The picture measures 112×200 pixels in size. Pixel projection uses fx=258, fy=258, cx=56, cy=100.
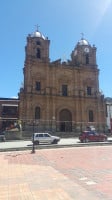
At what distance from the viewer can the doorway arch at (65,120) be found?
51.1 meters

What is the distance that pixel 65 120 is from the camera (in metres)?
51.5

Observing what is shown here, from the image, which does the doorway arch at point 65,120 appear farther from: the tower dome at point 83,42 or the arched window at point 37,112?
the tower dome at point 83,42

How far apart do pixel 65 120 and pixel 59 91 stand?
5.96 metres

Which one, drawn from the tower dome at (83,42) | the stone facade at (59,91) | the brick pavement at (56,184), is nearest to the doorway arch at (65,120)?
the stone facade at (59,91)

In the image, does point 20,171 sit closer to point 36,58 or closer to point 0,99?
point 36,58

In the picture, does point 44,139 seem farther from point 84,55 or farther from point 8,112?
point 84,55

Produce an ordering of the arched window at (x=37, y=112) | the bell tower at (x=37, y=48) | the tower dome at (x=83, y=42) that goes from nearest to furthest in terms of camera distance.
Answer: the arched window at (x=37, y=112), the bell tower at (x=37, y=48), the tower dome at (x=83, y=42)

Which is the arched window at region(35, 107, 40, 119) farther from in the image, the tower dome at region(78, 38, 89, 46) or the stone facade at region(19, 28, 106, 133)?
the tower dome at region(78, 38, 89, 46)

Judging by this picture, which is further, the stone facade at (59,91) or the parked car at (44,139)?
the stone facade at (59,91)

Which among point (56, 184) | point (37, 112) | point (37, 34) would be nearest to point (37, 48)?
point (37, 34)

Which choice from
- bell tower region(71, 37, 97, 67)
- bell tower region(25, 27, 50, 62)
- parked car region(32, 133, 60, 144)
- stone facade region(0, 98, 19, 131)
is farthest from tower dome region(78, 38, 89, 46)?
parked car region(32, 133, 60, 144)

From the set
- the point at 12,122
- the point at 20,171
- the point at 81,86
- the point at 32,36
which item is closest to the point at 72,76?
the point at 81,86

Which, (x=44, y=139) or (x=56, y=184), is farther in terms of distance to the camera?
(x=44, y=139)

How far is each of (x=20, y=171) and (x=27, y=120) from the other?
36310mm
